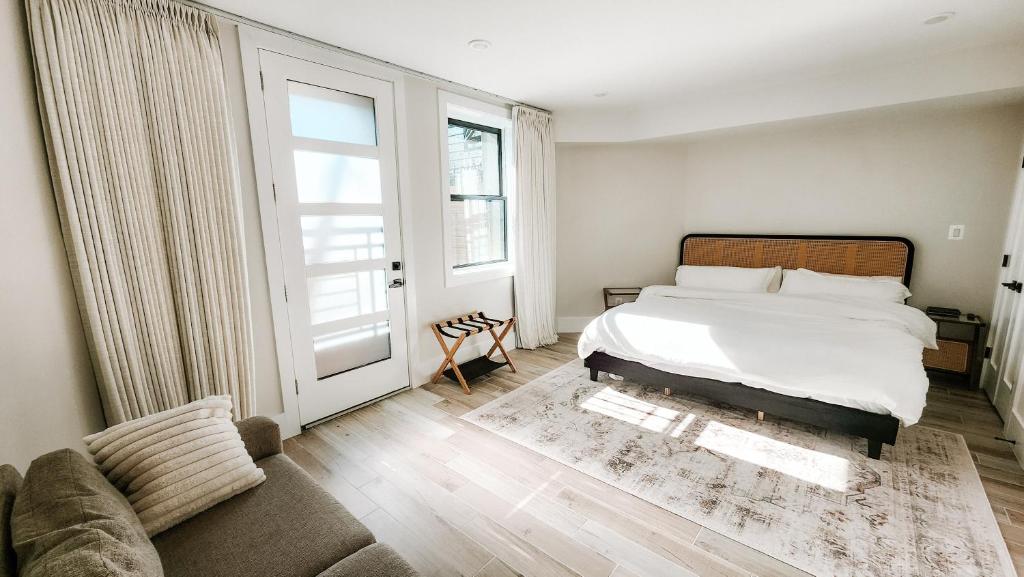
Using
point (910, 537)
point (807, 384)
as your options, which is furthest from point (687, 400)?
point (910, 537)

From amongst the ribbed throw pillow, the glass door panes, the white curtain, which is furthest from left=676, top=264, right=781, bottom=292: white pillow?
the ribbed throw pillow

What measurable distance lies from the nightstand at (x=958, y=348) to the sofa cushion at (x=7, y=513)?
16.3 feet

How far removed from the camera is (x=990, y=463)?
2.30 meters

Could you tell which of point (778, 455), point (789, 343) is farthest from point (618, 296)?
point (778, 455)

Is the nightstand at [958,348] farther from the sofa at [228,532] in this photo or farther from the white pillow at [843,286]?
the sofa at [228,532]

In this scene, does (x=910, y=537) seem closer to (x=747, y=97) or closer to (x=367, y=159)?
(x=747, y=97)

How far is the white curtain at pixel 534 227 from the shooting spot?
406 centimetres

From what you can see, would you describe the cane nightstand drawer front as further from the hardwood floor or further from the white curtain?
the white curtain

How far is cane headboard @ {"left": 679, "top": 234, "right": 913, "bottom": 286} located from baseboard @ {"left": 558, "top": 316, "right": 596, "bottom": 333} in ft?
4.38

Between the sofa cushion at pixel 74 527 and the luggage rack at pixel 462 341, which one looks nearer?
the sofa cushion at pixel 74 527

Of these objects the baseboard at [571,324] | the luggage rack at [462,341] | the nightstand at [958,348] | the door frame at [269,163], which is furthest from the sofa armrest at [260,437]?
the nightstand at [958,348]

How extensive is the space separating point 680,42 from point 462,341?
8.55 ft

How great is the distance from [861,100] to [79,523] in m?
4.69

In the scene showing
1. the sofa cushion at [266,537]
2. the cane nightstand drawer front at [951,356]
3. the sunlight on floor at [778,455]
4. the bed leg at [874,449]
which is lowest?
the sunlight on floor at [778,455]
